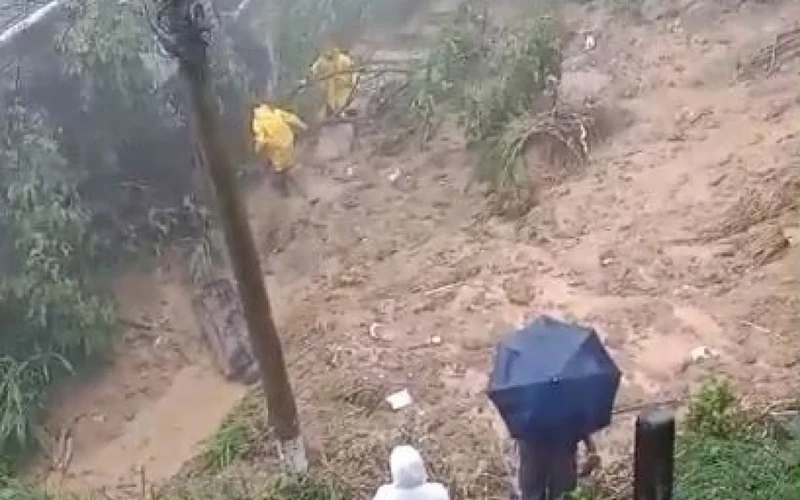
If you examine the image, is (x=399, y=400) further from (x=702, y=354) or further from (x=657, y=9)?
(x=657, y=9)

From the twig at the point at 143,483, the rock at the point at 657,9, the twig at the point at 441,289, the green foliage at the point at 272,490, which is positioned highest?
the rock at the point at 657,9

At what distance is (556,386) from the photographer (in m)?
5.30

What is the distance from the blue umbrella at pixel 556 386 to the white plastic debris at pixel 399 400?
5.94ft

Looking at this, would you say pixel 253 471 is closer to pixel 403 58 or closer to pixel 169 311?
pixel 169 311

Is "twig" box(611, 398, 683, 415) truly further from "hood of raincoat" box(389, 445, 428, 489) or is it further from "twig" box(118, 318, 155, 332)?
"twig" box(118, 318, 155, 332)

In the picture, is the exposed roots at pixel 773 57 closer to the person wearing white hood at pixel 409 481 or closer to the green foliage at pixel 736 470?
the green foliage at pixel 736 470

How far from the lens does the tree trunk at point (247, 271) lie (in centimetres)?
587

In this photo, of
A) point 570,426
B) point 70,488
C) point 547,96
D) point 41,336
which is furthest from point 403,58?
point 570,426

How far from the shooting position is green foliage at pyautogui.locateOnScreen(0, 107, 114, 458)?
324 inches

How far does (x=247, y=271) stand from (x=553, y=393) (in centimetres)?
158

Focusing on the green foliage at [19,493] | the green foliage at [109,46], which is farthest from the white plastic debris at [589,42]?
the green foliage at [19,493]

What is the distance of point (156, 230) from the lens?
9.81m

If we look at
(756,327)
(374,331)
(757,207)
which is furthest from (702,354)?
(374,331)

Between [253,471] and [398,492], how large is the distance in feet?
6.89
